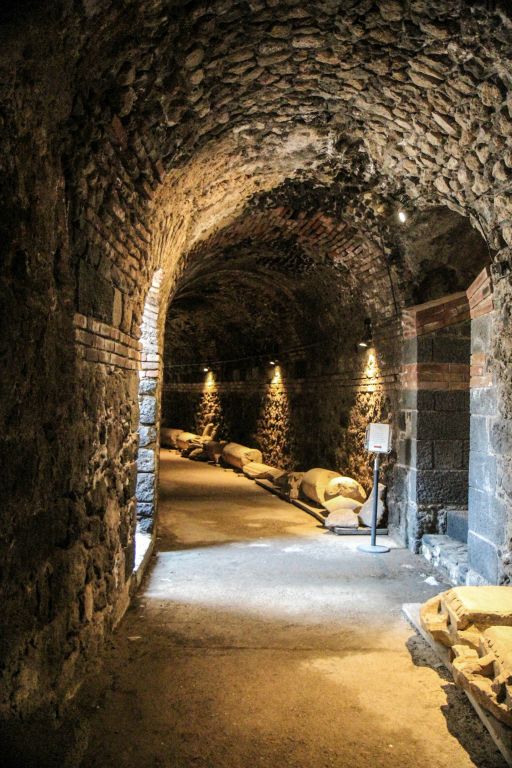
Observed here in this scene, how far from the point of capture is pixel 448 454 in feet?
22.1

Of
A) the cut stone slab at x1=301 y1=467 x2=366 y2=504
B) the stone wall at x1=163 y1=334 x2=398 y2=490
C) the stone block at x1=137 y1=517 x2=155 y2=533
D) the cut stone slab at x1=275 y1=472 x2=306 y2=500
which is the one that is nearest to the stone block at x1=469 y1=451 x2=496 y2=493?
the stone wall at x1=163 y1=334 x2=398 y2=490

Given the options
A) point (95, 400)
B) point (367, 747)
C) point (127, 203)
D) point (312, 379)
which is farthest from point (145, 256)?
point (312, 379)

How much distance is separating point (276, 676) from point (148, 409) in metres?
3.88

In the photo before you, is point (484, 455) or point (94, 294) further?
point (484, 455)

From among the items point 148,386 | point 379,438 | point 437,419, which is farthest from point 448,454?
point 148,386

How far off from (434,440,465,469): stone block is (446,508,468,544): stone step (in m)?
0.51

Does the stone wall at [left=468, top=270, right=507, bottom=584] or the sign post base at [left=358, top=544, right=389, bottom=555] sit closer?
the stone wall at [left=468, top=270, right=507, bottom=584]

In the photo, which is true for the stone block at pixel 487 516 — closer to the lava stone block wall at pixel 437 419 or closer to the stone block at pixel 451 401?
the lava stone block wall at pixel 437 419

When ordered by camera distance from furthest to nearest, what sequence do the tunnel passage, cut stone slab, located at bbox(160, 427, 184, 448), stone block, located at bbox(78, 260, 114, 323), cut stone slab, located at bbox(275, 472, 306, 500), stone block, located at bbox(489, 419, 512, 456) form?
cut stone slab, located at bbox(160, 427, 184, 448)
cut stone slab, located at bbox(275, 472, 306, 500)
stone block, located at bbox(489, 419, 512, 456)
stone block, located at bbox(78, 260, 114, 323)
the tunnel passage

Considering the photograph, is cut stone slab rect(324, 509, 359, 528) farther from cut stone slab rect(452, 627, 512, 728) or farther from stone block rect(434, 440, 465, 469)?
cut stone slab rect(452, 627, 512, 728)

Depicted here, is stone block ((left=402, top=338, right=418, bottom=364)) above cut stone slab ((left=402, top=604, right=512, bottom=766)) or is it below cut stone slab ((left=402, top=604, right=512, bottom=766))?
above

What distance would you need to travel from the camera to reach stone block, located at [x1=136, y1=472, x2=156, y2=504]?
6566 mm

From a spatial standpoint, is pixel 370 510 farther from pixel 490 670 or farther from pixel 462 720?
pixel 490 670

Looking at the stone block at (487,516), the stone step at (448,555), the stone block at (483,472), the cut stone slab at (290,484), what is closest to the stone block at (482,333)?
the stone block at (483,472)
